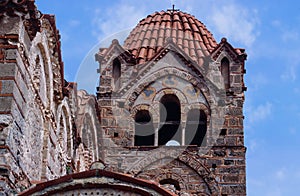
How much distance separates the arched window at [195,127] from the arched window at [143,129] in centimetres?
87

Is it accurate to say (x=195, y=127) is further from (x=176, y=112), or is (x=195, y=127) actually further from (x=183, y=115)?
(x=176, y=112)

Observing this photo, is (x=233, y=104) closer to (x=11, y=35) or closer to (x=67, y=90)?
(x=67, y=90)

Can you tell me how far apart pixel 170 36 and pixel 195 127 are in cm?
259

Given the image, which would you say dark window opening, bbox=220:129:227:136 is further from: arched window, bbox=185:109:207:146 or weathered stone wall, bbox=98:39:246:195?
arched window, bbox=185:109:207:146

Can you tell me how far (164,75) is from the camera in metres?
20.2

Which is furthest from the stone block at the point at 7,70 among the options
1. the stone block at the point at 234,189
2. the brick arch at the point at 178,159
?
the stone block at the point at 234,189

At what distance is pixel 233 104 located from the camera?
19.9 meters

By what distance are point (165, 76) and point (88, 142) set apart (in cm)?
341

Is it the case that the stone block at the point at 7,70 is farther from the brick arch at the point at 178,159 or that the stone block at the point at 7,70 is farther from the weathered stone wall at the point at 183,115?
the brick arch at the point at 178,159

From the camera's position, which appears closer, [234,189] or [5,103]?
[5,103]

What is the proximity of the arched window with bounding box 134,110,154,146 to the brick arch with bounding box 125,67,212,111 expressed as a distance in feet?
1.30

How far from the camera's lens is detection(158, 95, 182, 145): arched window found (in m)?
20.0

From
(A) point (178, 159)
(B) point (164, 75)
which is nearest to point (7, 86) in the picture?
(A) point (178, 159)

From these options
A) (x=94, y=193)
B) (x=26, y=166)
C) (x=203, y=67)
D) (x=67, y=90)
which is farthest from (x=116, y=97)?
(x=94, y=193)
